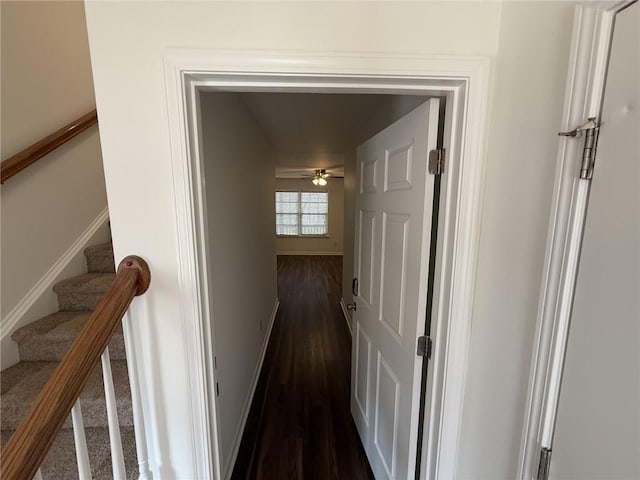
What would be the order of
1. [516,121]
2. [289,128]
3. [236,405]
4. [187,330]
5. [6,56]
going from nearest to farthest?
1. [516,121]
2. [187,330]
3. [6,56]
4. [236,405]
5. [289,128]

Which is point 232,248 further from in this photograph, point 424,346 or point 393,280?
point 424,346

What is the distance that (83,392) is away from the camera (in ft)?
4.40

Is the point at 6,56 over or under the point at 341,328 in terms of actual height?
over

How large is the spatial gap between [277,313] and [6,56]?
11.9 ft

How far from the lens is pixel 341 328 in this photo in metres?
3.69

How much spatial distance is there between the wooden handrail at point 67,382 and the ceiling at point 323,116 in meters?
1.46

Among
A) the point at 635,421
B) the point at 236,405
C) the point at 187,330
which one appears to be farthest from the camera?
the point at 236,405

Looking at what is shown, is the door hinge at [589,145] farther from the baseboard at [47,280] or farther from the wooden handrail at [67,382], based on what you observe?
the baseboard at [47,280]

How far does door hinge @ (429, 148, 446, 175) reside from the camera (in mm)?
976

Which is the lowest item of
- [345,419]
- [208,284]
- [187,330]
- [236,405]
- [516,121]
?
[345,419]

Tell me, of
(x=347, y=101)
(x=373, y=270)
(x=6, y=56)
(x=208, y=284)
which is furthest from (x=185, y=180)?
(x=6, y=56)

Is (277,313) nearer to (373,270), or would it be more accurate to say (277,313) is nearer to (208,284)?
(373,270)

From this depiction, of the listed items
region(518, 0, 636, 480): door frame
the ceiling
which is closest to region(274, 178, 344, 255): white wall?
the ceiling

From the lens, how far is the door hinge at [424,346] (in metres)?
1.07
